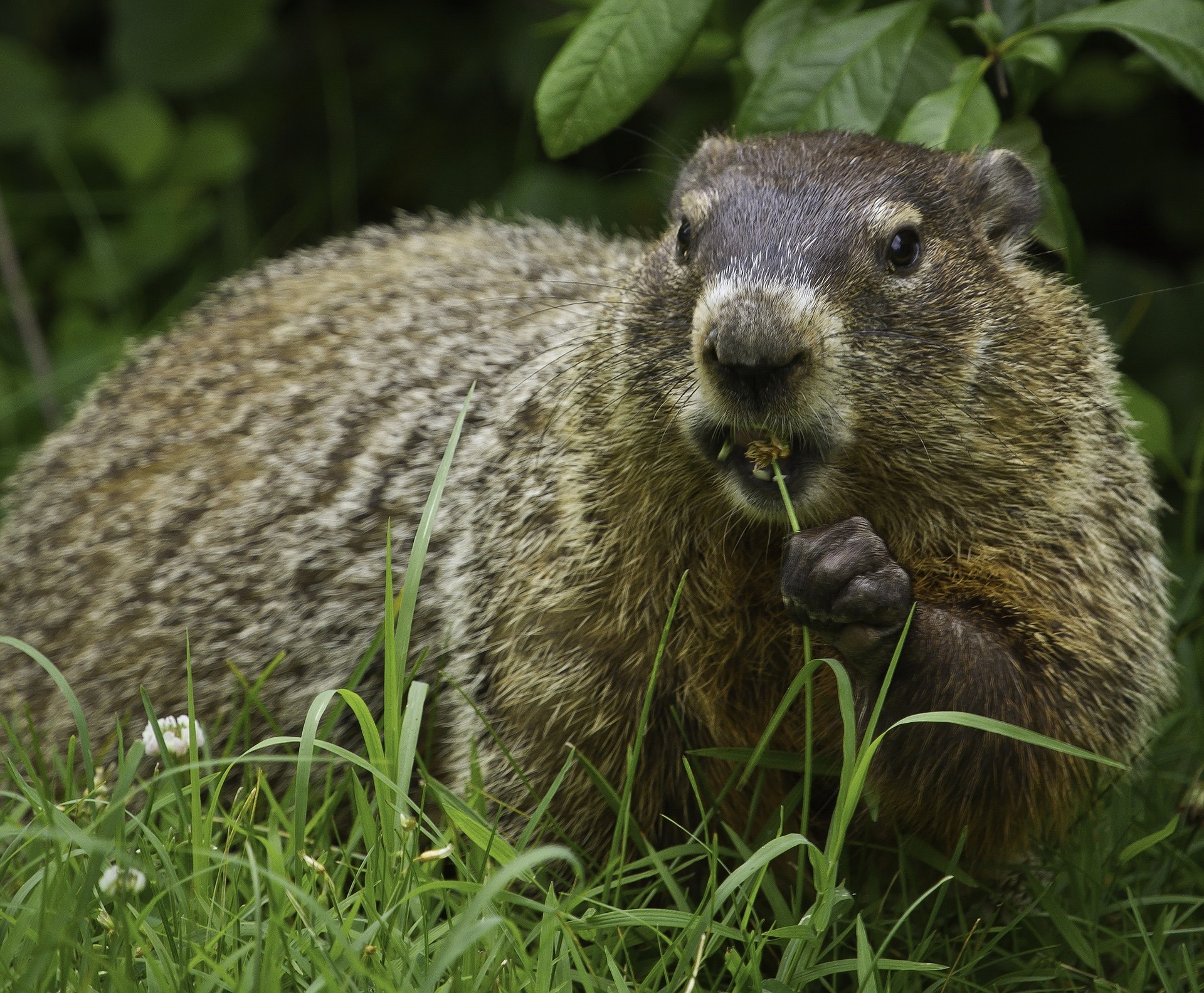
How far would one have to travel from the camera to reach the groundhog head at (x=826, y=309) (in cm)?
226

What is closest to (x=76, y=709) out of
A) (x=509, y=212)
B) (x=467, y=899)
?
(x=467, y=899)

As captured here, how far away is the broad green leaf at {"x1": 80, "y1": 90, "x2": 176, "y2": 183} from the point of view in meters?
5.36

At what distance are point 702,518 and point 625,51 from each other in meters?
1.09

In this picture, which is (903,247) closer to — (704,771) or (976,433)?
(976,433)

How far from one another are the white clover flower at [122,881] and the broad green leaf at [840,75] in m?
2.04

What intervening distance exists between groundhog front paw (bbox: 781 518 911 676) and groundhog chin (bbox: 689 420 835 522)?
0.09 m

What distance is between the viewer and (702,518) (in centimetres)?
263

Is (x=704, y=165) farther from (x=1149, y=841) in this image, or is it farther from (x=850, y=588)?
(x=1149, y=841)

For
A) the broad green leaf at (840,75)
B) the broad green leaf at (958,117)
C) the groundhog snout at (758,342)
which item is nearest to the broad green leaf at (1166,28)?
the broad green leaf at (958,117)

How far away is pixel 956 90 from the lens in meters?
3.00

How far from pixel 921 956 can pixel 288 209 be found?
187 inches

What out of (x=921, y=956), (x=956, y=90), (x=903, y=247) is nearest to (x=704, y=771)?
(x=921, y=956)

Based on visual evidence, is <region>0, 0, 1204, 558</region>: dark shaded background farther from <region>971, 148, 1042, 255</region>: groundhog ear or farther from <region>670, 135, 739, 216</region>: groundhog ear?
<region>971, 148, 1042, 255</region>: groundhog ear

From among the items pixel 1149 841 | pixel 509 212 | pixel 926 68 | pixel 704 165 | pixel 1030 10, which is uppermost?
pixel 1030 10
